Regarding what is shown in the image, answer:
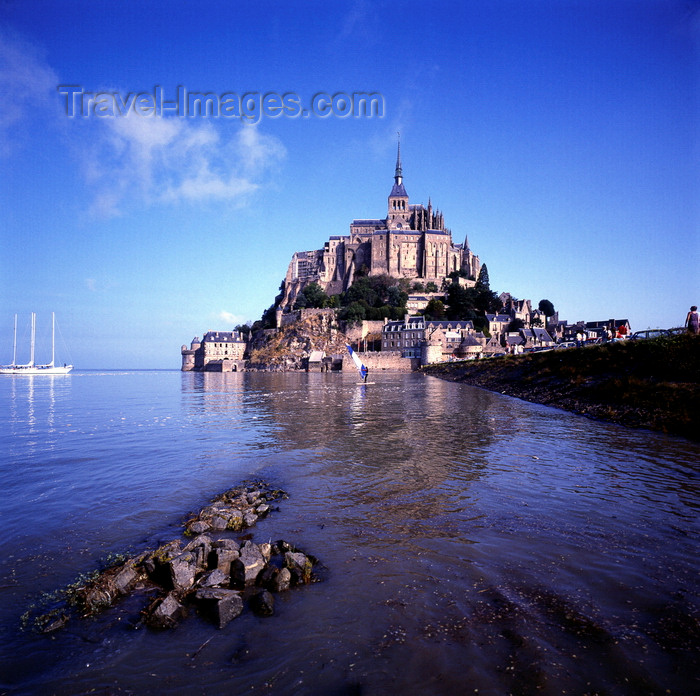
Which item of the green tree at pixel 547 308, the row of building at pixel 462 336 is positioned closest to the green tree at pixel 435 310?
the row of building at pixel 462 336

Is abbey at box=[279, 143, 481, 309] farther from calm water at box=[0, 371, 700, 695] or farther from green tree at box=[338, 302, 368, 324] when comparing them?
calm water at box=[0, 371, 700, 695]

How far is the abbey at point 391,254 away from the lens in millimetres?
127875

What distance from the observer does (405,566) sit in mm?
6797

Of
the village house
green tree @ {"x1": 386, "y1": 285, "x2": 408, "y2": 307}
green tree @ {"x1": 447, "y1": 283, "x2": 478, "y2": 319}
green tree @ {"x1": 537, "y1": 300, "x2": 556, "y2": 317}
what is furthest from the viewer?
green tree @ {"x1": 537, "y1": 300, "x2": 556, "y2": 317}

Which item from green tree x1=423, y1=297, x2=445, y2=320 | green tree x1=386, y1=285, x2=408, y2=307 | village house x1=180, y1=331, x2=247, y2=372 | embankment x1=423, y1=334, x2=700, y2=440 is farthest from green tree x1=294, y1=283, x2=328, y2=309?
embankment x1=423, y1=334, x2=700, y2=440

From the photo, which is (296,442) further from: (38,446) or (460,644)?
(460,644)

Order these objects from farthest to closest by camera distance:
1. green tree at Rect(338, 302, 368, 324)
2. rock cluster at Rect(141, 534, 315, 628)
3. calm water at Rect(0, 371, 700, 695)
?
green tree at Rect(338, 302, 368, 324) < rock cluster at Rect(141, 534, 315, 628) < calm water at Rect(0, 371, 700, 695)

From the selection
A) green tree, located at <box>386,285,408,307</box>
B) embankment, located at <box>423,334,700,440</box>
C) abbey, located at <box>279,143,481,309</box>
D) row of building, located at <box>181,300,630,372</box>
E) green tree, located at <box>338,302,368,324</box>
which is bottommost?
embankment, located at <box>423,334,700,440</box>

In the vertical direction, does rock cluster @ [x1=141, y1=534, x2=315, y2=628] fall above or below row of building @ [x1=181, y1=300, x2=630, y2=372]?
below

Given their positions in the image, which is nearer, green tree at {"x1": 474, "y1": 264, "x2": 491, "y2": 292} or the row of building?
the row of building

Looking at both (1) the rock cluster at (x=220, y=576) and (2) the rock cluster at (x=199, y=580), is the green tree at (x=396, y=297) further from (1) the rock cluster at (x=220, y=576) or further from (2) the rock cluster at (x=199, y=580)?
(1) the rock cluster at (x=220, y=576)

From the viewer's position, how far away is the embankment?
59.4 feet

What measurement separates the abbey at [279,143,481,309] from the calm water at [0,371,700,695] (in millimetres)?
115925

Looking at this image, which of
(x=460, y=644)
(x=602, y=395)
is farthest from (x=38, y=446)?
(x=602, y=395)
